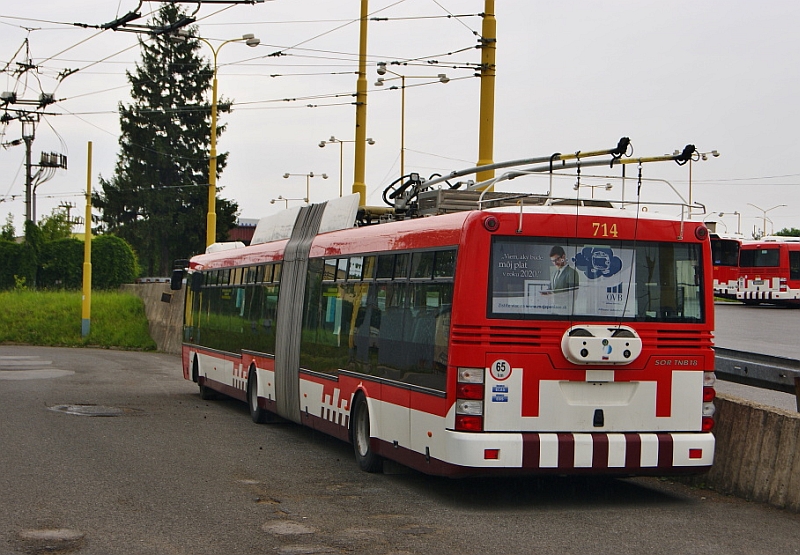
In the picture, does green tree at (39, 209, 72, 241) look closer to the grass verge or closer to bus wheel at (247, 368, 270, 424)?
the grass verge

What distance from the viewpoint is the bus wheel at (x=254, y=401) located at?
1744cm

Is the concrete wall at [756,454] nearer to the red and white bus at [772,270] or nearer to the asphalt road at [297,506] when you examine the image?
the asphalt road at [297,506]

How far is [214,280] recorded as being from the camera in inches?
843

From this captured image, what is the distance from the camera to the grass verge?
142ft

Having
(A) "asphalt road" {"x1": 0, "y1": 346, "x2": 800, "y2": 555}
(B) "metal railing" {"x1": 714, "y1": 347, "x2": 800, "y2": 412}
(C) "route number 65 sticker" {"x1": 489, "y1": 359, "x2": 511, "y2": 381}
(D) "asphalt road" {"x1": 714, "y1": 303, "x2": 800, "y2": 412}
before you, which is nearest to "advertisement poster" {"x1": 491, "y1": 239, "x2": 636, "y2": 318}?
(C) "route number 65 sticker" {"x1": 489, "y1": 359, "x2": 511, "y2": 381}

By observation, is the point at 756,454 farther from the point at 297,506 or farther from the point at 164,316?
the point at 164,316

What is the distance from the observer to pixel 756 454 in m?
10.6

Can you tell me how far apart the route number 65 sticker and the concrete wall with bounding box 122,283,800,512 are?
90.8 inches

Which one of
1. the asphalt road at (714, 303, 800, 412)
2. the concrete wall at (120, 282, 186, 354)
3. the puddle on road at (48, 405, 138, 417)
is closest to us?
the puddle on road at (48, 405, 138, 417)

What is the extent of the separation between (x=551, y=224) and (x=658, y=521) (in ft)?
8.48

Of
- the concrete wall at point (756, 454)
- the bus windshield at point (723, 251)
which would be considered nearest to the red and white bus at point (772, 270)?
the bus windshield at point (723, 251)

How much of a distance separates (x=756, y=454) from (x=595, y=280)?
2043 mm

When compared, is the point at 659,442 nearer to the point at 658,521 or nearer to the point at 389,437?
the point at 658,521

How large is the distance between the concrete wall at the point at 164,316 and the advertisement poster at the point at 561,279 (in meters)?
29.2
